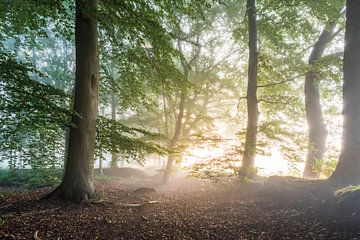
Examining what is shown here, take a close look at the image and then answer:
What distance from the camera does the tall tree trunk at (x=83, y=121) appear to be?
6527 mm

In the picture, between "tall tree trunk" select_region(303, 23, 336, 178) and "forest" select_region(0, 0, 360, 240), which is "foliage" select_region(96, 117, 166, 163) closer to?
"forest" select_region(0, 0, 360, 240)

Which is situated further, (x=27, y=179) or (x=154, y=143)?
(x=27, y=179)

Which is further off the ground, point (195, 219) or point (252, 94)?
point (252, 94)

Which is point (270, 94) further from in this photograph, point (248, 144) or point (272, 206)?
point (272, 206)

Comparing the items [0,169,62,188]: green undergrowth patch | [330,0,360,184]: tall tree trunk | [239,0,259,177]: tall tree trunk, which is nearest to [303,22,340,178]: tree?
[239,0,259,177]: tall tree trunk

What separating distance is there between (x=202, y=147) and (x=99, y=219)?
4577 millimetres

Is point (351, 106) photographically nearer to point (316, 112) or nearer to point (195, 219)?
point (195, 219)

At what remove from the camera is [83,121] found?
666cm

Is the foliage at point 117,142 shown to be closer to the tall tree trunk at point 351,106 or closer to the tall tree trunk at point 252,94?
the tall tree trunk at point 252,94

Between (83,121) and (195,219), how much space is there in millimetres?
3895

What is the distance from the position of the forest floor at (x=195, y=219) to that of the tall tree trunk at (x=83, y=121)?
47 cm

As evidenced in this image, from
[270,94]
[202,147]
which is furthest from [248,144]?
[270,94]

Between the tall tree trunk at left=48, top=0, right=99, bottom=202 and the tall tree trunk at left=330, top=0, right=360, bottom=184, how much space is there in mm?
6957

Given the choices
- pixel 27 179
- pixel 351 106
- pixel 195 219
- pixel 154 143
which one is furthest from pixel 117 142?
pixel 27 179
